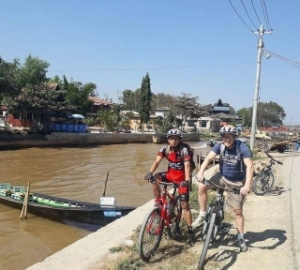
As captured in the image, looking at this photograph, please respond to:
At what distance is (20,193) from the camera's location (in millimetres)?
11859

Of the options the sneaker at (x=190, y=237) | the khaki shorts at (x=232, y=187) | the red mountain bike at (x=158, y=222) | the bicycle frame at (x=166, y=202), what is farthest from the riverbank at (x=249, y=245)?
the khaki shorts at (x=232, y=187)

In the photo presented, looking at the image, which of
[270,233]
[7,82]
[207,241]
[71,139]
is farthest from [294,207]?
[71,139]

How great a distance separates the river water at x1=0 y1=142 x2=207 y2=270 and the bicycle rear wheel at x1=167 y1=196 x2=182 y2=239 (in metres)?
4.42

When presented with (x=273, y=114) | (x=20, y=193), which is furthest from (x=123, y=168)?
(x=273, y=114)

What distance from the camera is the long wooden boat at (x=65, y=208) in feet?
31.3

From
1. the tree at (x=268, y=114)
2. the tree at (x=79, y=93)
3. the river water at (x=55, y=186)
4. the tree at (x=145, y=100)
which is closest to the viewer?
the river water at (x=55, y=186)

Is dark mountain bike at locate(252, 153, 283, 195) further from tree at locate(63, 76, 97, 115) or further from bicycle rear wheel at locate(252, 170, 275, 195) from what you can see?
tree at locate(63, 76, 97, 115)

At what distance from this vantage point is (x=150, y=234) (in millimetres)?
4453

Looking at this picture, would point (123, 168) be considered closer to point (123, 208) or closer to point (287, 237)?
point (123, 208)

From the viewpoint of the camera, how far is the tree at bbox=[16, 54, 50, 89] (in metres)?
52.3

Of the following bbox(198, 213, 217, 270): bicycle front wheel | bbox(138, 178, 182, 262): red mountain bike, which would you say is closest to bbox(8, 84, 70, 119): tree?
bbox(138, 178, 182, 262): red mountain bike

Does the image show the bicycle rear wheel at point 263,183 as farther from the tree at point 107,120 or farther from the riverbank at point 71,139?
the tree at point 107,120

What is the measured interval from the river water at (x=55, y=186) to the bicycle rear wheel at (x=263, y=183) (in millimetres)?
5018

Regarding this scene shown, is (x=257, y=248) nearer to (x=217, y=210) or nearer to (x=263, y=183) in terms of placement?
(x=217, y=210)
